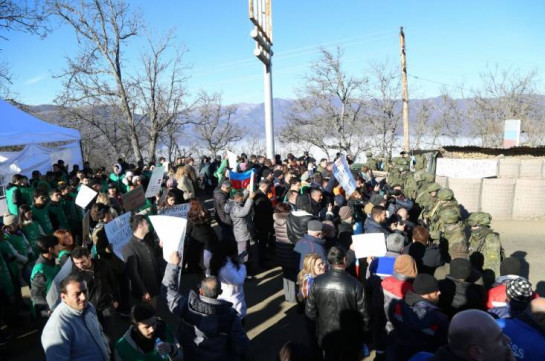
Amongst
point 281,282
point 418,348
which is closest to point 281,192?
point 281,282

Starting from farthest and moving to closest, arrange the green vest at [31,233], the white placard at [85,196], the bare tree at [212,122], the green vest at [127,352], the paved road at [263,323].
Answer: the bare tree at [212,122], the white placard at [85,196], the green vest at [31,233], the paved road at [263,323], the green vest at [127,352]

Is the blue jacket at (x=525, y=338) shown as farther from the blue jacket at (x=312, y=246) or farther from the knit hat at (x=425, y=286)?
the blue jacket at (x=312, y=246)

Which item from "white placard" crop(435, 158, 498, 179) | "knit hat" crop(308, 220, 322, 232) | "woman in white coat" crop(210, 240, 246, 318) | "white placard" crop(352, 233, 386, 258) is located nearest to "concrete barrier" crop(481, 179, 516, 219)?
"white placard" crop(435, 158, 498, 179)

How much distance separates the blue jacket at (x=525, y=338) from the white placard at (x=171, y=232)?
302cm

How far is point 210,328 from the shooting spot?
339 cm

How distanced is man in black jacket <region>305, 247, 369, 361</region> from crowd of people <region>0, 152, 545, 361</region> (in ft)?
0.04

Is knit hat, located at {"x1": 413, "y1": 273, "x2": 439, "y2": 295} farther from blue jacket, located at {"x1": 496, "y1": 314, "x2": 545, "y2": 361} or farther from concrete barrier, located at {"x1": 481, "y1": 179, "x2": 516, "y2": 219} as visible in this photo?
concrete barrier, located at {"x1": 481, "y1": 179, "x2": 516, "y2": 219}

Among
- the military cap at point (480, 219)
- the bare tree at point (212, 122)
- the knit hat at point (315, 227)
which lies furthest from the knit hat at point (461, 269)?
the bare tree at point (212, 122)

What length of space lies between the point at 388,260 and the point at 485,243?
86.1 inches

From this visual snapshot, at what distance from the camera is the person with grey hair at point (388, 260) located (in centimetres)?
472

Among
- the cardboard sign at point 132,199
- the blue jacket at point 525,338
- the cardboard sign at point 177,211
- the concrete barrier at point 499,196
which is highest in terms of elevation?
the cardboard sign at point 132,199

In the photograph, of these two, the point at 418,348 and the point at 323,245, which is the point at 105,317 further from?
the point at 418,348

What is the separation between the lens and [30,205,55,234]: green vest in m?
7.66

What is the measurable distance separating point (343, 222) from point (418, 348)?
11.0ft
